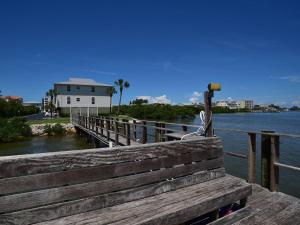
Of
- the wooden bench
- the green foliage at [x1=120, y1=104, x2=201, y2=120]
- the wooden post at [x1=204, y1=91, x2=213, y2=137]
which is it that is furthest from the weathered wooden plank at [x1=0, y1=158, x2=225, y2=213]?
the green foliage at [x1=120, y1=104, x2=201, y2=120]

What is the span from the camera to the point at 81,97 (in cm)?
4875

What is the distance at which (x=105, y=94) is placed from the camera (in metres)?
51.8

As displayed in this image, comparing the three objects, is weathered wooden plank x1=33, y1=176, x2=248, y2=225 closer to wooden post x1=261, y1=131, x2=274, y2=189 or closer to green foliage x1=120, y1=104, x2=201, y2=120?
wooden post x1=261, y1=131, x2=274, y2=189

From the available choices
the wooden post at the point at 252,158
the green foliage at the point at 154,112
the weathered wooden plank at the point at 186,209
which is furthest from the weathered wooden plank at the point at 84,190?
the green foliage at the point at 154,112

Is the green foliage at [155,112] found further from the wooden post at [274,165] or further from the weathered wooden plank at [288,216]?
the weathered wooden plank at [288,216]

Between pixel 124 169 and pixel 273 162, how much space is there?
3.29 m

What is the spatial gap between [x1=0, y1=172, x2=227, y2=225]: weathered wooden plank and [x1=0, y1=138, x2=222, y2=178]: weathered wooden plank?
0.31 metres

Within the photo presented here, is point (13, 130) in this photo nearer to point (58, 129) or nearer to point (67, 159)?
point (58, 129)

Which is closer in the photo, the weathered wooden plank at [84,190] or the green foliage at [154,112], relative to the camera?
the weathered wooden plank at [84,190]

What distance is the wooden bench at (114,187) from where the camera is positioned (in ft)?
6.73

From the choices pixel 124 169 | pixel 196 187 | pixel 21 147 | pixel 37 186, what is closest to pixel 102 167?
pixel 124 169

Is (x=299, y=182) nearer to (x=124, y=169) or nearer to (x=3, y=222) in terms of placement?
(x=124, y=169)

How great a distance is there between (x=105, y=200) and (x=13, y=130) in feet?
91.8

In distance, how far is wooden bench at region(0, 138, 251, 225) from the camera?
205cm
